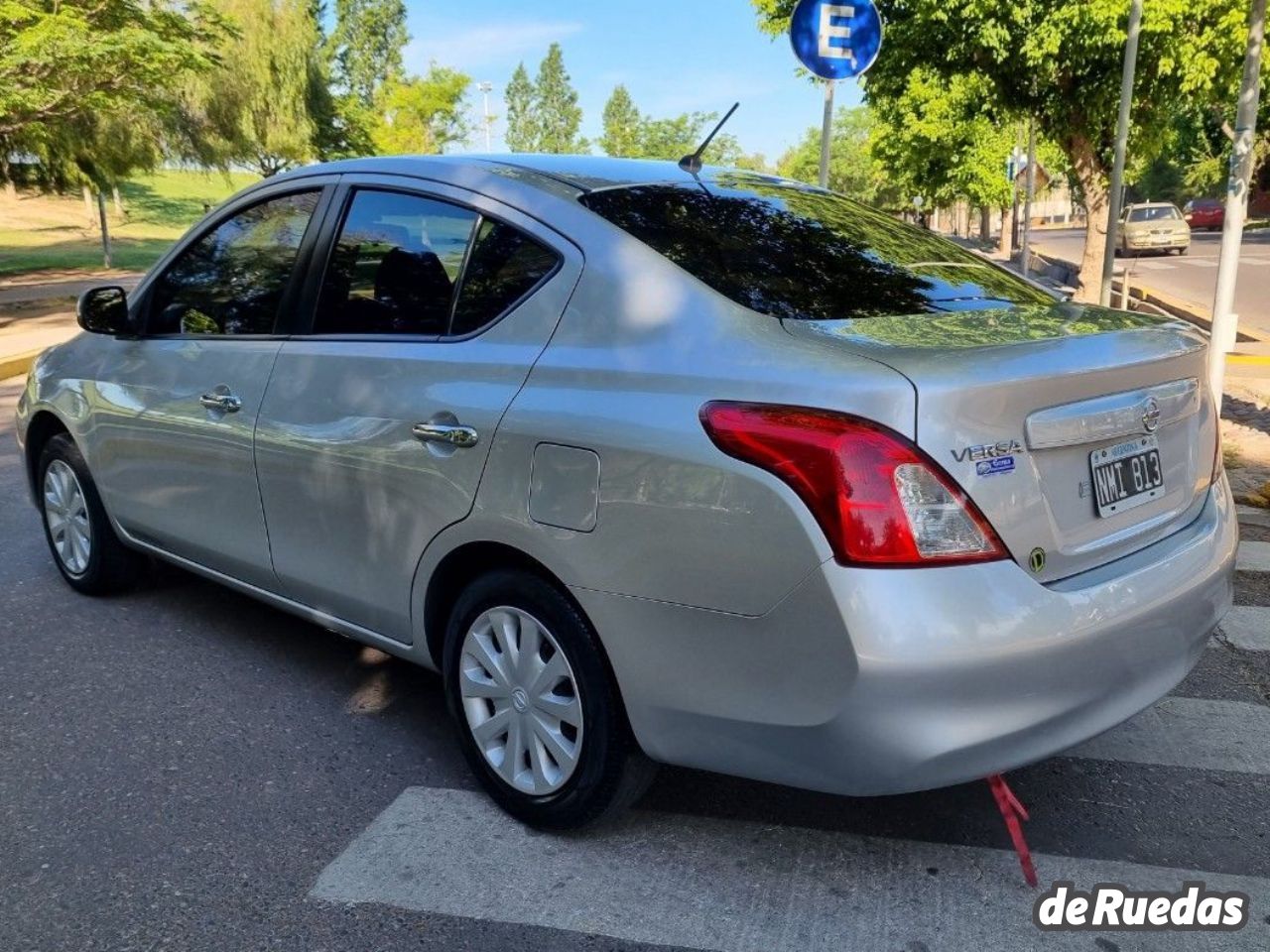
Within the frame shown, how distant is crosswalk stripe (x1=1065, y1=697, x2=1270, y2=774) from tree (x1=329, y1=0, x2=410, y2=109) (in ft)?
275

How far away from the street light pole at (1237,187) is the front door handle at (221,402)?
5.34m

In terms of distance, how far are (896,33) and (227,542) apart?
13.2 metres

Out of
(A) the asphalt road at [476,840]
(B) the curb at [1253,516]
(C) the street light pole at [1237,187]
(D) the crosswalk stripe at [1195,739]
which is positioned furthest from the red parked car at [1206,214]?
(A) the asphalt road at [476,840]

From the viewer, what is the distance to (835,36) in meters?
6.38

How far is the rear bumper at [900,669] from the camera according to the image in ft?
7.04

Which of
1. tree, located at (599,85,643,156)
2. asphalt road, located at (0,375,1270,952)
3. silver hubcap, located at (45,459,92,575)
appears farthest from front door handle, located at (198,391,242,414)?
tree, located at (599,85,643,156)

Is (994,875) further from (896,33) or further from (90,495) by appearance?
(896,33)

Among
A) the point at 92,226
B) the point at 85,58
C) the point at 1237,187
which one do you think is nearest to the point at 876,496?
the point at 1237,187

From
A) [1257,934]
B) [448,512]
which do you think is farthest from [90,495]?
[1257,934]

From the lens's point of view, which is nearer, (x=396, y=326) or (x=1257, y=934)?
(x=1257, y=934)

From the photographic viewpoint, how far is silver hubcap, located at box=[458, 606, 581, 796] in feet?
8.84

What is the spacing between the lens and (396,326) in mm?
3139

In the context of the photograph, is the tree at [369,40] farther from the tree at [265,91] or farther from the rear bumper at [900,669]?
the rear bumper at [900,669]

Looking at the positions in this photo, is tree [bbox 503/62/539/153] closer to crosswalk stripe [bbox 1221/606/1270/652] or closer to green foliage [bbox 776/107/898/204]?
green foliage [bbox 776/107/898/204]
